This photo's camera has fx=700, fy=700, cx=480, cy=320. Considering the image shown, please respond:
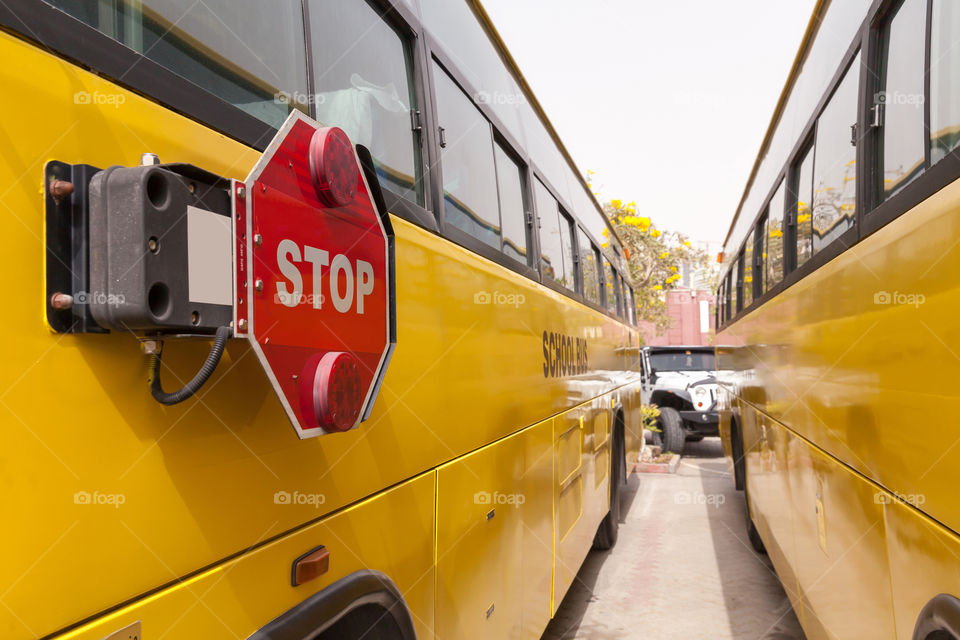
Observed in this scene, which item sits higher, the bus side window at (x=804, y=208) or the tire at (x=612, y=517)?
the bus side window at (x=804, y=208)

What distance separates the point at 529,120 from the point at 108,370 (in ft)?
12.4

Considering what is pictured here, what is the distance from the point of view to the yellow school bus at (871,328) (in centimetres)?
Result: 177

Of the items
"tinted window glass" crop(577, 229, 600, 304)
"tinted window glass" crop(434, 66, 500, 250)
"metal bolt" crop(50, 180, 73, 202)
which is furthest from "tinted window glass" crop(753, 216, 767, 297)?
"metal bolt" crop(50, 180, 73, 202)

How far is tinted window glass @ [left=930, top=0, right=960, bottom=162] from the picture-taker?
1757mm

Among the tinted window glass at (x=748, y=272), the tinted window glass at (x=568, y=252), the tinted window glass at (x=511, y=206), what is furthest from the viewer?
the tinted window glass at (x=748, y=272)

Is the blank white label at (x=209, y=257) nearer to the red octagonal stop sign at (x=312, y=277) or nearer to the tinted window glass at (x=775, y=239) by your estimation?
the red octagonal stop sign at (x=312, y=277)

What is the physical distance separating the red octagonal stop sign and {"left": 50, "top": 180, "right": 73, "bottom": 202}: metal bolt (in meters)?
0.26

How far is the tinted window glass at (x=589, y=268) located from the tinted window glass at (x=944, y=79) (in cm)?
416

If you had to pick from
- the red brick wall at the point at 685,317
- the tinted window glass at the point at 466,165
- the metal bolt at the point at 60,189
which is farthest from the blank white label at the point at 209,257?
the red brick wall at the point at 685,317

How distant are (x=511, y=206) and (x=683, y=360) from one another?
1177 cm

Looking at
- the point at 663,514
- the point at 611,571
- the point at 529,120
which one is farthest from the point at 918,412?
the point at 663,514

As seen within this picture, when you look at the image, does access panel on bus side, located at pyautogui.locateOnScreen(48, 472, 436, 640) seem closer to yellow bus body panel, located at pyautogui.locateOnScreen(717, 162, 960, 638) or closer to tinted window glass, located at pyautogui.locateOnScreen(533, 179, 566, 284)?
yellow bus body panel, located at pyautogui.locateOnScreen(717, 162, 960, 638)

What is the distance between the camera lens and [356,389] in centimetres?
151

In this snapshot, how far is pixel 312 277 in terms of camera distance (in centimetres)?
143
